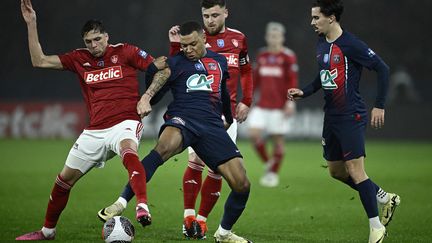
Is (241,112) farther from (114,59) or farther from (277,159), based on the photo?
(277,159)

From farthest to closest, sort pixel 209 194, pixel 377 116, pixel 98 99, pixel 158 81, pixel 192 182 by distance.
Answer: pixel 192 182 < pixel 209 194 < pixel 98 99 < pixel 377 116 < pixel 158 81

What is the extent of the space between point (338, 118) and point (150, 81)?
1.83 metres

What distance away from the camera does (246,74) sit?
9.56 m

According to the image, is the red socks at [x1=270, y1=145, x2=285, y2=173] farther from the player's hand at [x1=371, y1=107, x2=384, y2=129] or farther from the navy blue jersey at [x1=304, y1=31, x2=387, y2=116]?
the player's hand at [x1=371, y1=107, x2=384, y2=129]

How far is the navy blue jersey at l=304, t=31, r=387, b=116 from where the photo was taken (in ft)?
26.5

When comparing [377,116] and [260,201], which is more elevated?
[377,116]

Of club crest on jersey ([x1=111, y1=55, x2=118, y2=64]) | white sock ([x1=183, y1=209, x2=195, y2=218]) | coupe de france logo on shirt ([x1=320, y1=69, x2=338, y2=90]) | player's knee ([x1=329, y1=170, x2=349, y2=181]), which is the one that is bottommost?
white sock ([x1=183, y1=209, x2=195, y2=218])

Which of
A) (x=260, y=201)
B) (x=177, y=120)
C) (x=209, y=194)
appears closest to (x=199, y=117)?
(x=177, y=120)

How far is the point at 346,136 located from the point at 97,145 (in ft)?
7.77

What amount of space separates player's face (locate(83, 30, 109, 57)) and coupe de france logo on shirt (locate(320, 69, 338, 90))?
84.2 inches

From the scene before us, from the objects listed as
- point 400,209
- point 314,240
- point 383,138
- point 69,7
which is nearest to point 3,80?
point 69,7

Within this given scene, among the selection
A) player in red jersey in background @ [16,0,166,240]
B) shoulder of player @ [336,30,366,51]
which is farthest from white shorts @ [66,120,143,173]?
shoulder of player @ [336,30,366,51]

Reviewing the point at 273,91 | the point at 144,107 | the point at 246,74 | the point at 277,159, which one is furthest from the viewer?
the point at 273,91

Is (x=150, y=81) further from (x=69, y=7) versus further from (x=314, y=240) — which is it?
(x=69, y=7)
